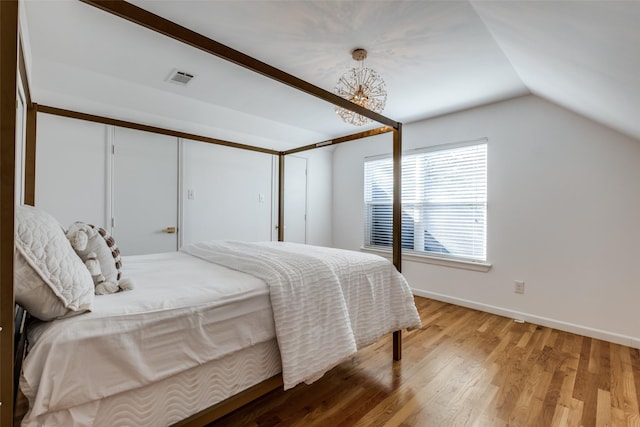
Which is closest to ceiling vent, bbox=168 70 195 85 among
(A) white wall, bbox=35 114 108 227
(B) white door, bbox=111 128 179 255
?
(B) white door, bbox=111 128 179 255

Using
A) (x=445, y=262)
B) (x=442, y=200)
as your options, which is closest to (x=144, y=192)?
(x=442, y=200)

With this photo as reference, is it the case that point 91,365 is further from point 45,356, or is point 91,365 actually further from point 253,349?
point 253,349

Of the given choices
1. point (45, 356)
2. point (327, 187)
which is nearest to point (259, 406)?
point (45, 356)

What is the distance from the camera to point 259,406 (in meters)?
1.65

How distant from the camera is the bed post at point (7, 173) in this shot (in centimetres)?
74

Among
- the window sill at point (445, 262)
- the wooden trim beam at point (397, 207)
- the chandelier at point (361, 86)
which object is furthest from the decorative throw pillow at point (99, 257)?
the window sill at point (445, 262)

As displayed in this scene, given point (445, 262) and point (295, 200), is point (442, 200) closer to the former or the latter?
point (445, 262)

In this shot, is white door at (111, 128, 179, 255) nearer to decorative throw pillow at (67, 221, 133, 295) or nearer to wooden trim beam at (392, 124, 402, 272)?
decorative throw pillow at (67, 221, 133, 295)

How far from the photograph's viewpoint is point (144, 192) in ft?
9.97

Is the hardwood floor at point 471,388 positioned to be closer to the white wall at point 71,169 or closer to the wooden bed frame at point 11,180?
the wooden bed frame at point 11,180

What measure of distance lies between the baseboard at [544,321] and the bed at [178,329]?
1.97 metres

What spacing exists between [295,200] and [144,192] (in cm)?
207

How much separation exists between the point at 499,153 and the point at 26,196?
4.17 meters

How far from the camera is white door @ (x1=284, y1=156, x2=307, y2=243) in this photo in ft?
14.4
